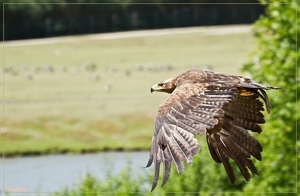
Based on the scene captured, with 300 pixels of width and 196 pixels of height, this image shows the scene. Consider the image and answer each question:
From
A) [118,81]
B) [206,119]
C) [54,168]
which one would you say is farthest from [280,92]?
[118,81]

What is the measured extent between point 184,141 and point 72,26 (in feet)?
80.9

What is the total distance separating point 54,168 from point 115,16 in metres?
11.3

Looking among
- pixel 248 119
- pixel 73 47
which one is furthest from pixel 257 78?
pixel 73 47

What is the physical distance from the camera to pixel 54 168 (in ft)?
64.9

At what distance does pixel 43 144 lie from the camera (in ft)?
74.3

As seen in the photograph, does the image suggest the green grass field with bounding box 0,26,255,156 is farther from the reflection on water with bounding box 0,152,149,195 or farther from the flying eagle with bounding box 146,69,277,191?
the flying eagle with bounding box 146,69,277,191

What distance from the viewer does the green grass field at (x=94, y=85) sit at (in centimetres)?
2322

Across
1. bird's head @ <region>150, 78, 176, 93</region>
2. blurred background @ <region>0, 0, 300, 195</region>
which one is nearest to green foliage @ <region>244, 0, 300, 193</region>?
blurred background @ <region>0, 0, 300, 195</region>

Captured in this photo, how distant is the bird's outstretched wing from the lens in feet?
21.4

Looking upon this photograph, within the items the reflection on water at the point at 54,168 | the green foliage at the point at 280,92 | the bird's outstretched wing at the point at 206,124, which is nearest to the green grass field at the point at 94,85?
the reflection on water at the point at 54,168

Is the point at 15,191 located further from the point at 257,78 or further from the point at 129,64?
the point at 129,64

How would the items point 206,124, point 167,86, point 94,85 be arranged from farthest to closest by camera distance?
point 94,85 < point 167,86 < point 206,124

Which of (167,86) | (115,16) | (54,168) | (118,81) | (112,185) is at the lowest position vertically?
(118,81)

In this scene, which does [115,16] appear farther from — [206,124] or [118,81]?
[206,124]
